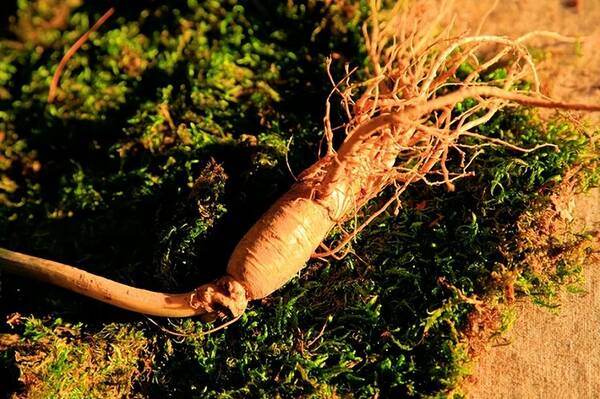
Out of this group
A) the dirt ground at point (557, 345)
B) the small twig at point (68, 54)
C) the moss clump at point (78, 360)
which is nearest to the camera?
the moss clump at point (78, 360)

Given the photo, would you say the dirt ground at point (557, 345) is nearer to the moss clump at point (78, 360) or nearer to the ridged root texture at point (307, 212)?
the ridged root texture at point (307, 212)

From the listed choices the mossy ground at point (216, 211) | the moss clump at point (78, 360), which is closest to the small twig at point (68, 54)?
the mossy ground at point (216, 211)

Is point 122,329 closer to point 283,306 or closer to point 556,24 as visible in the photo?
point 283,306

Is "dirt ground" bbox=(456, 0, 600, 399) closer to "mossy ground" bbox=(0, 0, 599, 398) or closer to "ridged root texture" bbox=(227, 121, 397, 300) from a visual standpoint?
"mossy ground" bbox=(0, 0, 599, 398)

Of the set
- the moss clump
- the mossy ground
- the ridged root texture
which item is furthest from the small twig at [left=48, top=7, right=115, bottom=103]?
the ridged root texture

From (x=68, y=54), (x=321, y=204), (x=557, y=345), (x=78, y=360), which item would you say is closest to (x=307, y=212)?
(x=321, y=204)
